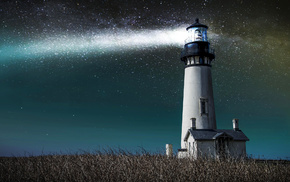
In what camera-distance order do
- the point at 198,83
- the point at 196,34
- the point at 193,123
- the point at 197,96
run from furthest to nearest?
the point at 196,34 → the point at 198,83 → the point at 197,96 → the point at 193,123

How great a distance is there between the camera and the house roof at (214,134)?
2156 centimetres

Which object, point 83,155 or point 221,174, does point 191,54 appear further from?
point 221,174

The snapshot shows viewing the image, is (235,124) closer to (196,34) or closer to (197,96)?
(197,96)

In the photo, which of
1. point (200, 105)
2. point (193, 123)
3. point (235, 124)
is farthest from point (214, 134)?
point (235, 124)

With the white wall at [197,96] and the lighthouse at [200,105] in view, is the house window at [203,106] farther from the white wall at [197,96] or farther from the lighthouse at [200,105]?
the white wall at [197,96]

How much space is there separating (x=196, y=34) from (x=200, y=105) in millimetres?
6233

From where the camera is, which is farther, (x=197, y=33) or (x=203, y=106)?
(x=197, y=33)

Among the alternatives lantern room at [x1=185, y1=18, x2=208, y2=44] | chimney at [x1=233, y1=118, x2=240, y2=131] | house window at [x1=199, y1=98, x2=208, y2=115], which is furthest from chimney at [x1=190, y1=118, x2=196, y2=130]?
lantern room at [x1=185, y1=18, x2=208, y2=44]

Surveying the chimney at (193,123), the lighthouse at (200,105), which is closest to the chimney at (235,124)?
the lighthouse at (200,105)

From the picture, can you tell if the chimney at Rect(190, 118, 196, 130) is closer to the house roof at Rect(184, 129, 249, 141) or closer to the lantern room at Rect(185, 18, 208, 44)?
the house roof at Rect(184, 129, 249, 141)

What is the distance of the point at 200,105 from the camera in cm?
2300

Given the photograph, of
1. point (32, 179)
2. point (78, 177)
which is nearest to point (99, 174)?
point (78, 177)

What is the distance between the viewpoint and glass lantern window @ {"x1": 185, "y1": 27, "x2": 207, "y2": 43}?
80.5ft

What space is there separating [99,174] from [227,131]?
15927mm
